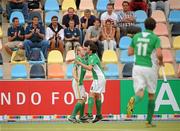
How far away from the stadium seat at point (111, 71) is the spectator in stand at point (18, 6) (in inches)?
149

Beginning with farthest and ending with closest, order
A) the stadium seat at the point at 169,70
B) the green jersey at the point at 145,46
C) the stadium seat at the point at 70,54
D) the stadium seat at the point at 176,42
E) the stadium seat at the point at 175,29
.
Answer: the stadium seat at the point at 175,29 < the stadium seat at the point at 176,42 < the stadium seat at the point at 70,54 < the stadium seat at the point at 169,70 < the green jersey at the point at 145,46

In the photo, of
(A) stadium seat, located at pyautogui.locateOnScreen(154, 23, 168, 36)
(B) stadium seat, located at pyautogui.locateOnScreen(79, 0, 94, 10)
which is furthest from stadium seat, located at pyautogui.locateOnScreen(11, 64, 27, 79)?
(A) stadium seat, located at pyautogui.locateOnScreen(154, 23, 168, 36)

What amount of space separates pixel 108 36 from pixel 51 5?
2.78 metres

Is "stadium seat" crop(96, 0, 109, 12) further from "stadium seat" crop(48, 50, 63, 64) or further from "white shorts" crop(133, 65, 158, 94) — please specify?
"white shorts" crop(133, 65, 158, 94)

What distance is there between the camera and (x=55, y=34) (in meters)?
19.6

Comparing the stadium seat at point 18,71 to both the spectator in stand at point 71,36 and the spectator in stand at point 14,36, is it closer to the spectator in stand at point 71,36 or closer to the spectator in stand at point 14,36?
the spectator in stand at point 14,36

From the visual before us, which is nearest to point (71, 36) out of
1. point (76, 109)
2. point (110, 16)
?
point (110, 16)

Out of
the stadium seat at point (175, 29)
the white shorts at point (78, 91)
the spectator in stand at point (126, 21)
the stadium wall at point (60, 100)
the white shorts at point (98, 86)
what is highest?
the spectator in stand at point (126, 21)

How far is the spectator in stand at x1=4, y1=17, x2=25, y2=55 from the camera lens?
64.3 ft

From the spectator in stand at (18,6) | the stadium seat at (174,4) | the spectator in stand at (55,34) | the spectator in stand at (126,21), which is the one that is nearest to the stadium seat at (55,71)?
the spectator in stand at (55,34)

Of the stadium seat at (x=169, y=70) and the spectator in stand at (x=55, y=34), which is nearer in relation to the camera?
the stadium seat at (x=169, y=70)

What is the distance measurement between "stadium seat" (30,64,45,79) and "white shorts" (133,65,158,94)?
6.33m

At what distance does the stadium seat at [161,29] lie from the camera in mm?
20328

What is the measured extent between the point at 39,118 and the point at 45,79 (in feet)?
3.42
